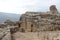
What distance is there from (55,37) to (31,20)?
10.8 feet

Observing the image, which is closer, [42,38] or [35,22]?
[42,38]

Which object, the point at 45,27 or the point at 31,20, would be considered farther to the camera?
the point at 31,20

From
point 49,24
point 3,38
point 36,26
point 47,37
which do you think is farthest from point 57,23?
point 3,38

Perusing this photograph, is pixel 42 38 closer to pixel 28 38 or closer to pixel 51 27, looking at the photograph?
pixel 28 38

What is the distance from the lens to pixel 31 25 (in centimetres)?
844

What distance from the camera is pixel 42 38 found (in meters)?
5.70

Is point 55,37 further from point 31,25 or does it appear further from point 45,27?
point 31,25

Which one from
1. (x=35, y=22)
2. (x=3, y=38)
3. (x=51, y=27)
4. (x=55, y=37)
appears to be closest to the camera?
(x=3, y=38)

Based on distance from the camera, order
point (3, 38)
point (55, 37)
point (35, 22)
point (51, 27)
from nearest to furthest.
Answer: point (3, 38)
point (55, 37)
point (51, 27)
point (35, 22)

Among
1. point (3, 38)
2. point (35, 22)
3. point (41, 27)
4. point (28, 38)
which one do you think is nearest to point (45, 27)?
point (41, 27)

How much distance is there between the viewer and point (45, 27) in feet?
25.6

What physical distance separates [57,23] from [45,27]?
0.65 meters

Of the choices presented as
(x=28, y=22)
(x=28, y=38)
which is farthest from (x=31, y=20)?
(x=28, y=38)

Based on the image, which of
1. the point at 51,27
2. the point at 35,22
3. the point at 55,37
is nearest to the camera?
the point at 55,37
